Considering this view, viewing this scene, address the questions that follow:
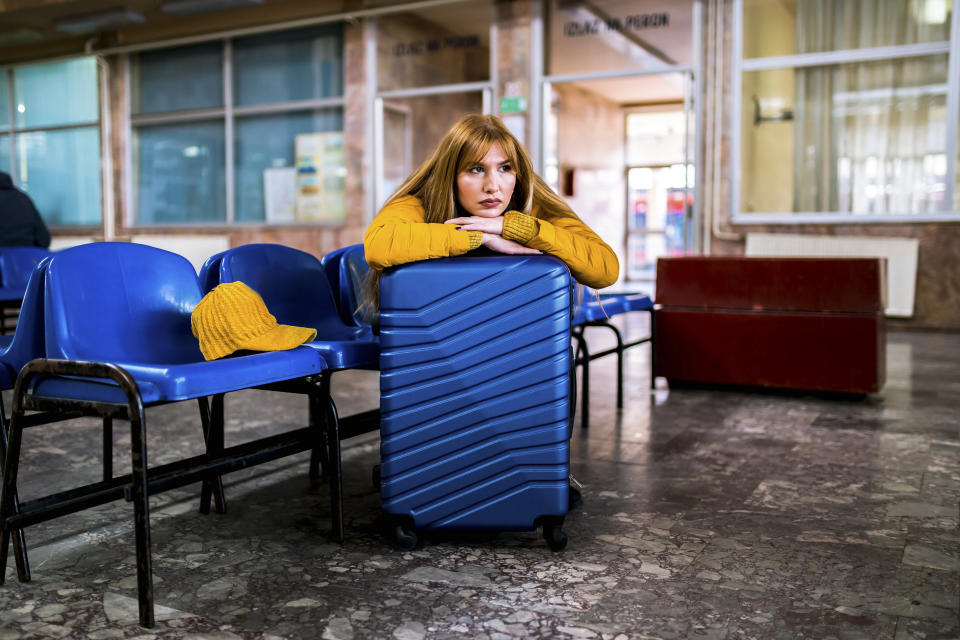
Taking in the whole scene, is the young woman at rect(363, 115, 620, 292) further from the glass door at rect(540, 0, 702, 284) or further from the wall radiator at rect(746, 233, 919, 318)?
the glass door at rect(540, 0, 702, 284)

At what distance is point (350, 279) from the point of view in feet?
9.34

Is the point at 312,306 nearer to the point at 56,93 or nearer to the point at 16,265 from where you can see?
the point at 16,265

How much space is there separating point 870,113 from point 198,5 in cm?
698

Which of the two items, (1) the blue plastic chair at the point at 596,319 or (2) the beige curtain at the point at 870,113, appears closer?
(1) the blue plastic chair at the point at 596,319

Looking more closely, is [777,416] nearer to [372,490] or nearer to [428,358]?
[372,490]

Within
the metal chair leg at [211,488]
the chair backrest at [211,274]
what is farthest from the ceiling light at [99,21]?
the metal chair leg at [211,488]

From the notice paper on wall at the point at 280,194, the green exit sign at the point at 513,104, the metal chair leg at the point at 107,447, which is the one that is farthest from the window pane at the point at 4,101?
the metal chair leg at the point at 107,447

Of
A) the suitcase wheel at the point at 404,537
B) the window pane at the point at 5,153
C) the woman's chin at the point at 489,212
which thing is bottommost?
the suitcase wheel at the point at 404,537

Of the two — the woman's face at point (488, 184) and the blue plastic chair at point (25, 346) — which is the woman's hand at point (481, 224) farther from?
the blue plastic chair at point (25, 346)

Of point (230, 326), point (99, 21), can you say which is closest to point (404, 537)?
point (230, 326)

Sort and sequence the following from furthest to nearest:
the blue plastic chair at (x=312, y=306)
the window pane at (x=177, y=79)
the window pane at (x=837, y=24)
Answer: the window pane at (x=177, y=79) < the window pane at (x=837, y=24) < the blue plastic chair at (x=312, y=306)

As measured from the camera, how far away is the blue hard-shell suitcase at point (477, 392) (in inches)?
74.4

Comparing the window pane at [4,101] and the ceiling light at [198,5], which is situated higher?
the ceiling light at [198,5]

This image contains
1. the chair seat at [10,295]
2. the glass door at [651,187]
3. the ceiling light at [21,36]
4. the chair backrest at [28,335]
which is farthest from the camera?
the glass door at [651,187]
